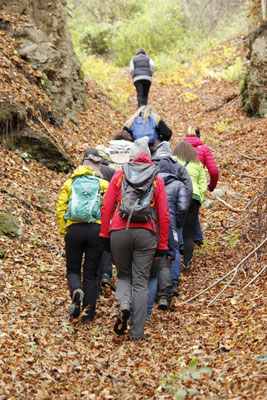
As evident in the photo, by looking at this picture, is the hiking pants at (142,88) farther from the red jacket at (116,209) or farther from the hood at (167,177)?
the red jacket at (116,209)

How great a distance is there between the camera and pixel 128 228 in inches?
196

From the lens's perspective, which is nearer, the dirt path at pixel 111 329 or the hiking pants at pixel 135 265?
the dirt path at pixel 111 329

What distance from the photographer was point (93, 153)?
628cm

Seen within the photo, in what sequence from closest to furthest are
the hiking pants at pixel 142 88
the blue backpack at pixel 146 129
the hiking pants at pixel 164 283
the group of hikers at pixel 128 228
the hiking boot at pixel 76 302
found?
the group of hikers at pixel 128 228 < the hiking boot at pixel 76 302 < the hiking pants at pixel 164 283 < the blue backpack at pixel 146 129 < the hiking pants at pixel 142 88

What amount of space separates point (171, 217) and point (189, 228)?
97 cm

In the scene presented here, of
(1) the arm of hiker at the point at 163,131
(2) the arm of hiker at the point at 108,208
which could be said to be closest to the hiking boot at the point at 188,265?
(2) the arm of hiker at the point at 108,208

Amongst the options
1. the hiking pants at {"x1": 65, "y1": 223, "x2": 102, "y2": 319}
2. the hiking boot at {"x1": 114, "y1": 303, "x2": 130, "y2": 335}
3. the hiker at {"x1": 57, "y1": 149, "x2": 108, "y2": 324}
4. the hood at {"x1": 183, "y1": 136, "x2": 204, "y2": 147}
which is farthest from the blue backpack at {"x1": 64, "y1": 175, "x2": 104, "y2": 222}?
the hood at {"x1": 183, "y1": 136, "x2": 204, "y2": 147}

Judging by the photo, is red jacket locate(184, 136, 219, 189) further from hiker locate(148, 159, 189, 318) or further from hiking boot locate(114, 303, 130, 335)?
hiking boot locate(114, 303, 130, 335)

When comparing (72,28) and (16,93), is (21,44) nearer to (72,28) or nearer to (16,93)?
(16,93)

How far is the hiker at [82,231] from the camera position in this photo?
18.4 ft

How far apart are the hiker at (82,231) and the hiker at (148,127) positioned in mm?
3193

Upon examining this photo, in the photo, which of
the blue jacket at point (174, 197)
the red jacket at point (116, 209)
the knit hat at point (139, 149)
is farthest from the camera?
the blue jacket at point (174, 197)

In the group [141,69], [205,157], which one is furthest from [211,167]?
[141,69]

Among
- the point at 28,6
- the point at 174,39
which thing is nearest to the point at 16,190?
the point at 28,6
